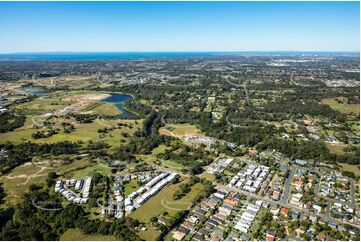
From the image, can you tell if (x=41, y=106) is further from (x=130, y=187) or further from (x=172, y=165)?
(x=130, y=187)

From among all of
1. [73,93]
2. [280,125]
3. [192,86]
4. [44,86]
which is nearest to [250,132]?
[280,125]

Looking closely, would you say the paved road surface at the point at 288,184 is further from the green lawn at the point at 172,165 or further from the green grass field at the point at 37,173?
the green grass field at the point at 37,173

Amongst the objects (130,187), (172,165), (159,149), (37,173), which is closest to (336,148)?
(172,165)

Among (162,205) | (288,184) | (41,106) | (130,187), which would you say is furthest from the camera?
(41,106)

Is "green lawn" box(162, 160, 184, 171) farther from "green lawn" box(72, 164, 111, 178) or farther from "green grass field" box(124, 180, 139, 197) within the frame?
"green lawn" box(72, 164, 111, 178)

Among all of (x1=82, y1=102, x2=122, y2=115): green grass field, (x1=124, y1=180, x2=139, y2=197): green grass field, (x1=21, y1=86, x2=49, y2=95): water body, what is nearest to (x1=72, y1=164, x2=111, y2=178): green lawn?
(x1=124, y1=180, x2=139, y2=197): green grass field

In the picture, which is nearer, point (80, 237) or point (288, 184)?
point (80, 237)

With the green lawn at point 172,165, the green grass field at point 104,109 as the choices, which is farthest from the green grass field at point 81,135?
the green lawn at point 172,165
